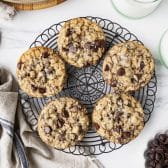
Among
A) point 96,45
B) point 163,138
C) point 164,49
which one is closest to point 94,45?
point 96,45

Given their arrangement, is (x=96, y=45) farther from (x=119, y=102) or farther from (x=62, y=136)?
(x=62, y=136)

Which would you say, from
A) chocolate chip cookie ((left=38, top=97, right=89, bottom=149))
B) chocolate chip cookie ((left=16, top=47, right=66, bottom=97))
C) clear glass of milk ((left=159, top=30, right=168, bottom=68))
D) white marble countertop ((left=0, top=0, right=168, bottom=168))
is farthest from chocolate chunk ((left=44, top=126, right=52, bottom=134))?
clear glass of milk ((left=159, top=30, right=168, bottom=68))

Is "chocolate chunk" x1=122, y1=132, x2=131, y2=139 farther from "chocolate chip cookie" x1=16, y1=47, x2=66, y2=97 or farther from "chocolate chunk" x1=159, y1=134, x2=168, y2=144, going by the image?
"chocolate chip cookie" x1=16, y1=47, x2=66, y2=97

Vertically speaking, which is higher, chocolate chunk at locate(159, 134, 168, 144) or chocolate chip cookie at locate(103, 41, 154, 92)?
chocolate chip cookie at locate(103, 41, 154, 92)

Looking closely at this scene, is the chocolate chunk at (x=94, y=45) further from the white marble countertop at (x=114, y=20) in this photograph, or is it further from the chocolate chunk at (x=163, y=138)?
the chocolate chunk at (x=163, y=138)

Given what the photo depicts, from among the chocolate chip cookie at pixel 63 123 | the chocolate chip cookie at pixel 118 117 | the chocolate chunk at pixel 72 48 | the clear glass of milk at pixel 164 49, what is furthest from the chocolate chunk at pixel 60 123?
the clear glass of milk at pixel 164 49
